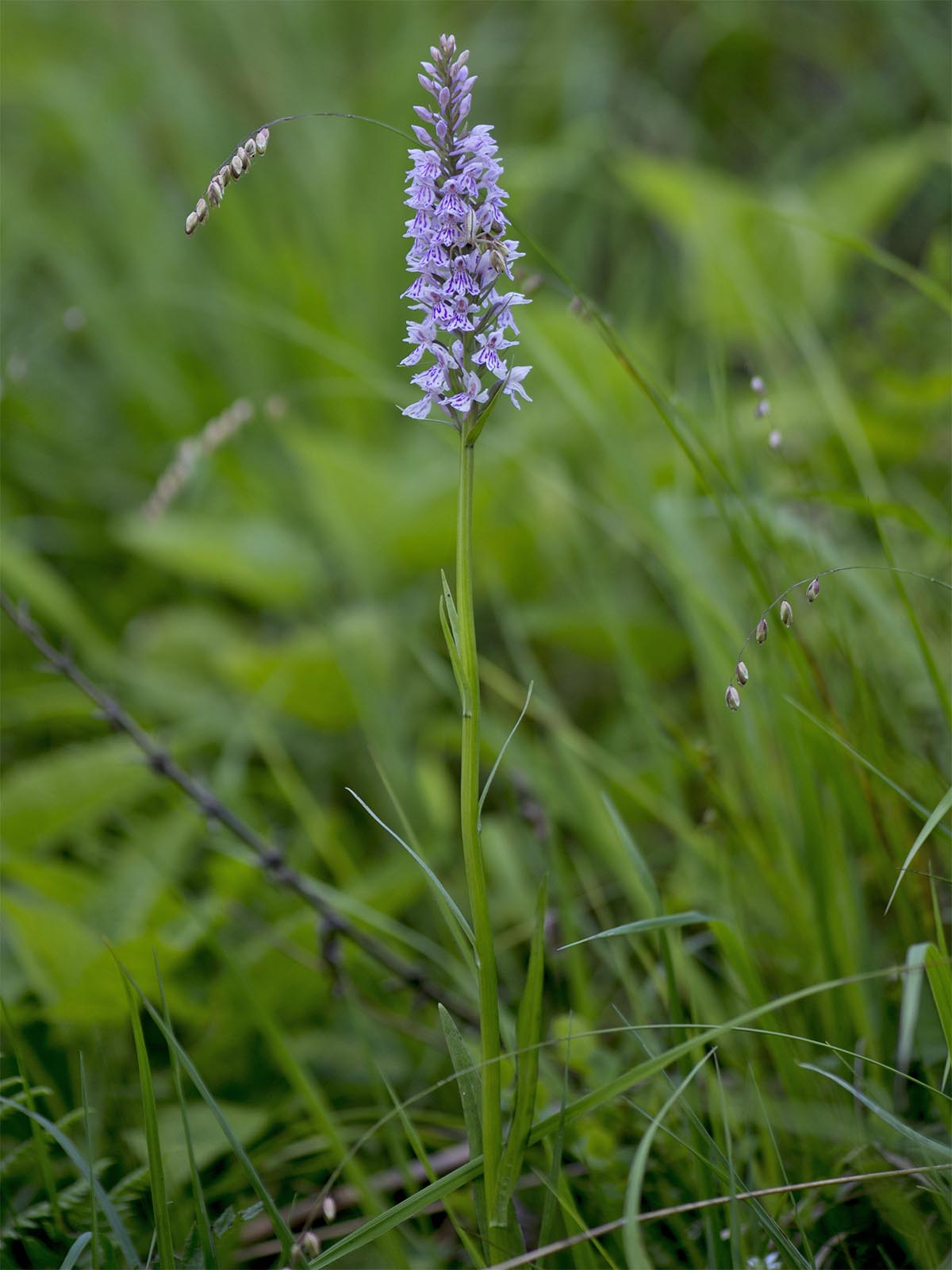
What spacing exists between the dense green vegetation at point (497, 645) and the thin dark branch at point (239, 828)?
0.04 metres

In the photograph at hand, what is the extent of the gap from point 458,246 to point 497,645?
1.65 m

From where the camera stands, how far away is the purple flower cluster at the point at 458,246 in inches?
35.1

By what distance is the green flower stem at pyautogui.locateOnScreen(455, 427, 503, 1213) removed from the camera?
91cm

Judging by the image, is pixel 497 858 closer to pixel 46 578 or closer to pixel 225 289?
pixel 46 578

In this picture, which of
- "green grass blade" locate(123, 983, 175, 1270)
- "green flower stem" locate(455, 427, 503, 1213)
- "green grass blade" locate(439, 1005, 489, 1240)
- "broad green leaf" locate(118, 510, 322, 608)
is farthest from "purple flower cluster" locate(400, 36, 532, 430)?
"broad green leaf" locate(118, 510, 322, 608)

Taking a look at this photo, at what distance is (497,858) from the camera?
1775 millimetres

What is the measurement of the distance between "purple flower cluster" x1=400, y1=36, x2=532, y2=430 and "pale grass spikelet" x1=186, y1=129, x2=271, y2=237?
144 mm

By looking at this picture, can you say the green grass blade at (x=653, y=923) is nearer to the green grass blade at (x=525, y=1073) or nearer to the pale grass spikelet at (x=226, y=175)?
the green grass blade at (x=525, y=1073)

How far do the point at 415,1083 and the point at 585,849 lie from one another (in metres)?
0.60

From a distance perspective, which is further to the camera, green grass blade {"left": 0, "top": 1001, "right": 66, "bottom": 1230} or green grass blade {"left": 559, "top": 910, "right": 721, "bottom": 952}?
green grass blade {"left": 0, "top": 1001, "right": 66, "bottom": 1230}

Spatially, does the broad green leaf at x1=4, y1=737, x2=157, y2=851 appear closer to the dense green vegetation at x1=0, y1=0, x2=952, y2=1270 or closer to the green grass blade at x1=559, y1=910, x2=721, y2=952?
the dense green vegetation at x1=0, y1=0, x2=952, y2=1270

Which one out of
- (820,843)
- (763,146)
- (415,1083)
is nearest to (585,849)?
(415,1083)

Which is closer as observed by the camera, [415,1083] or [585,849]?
[415,1083]

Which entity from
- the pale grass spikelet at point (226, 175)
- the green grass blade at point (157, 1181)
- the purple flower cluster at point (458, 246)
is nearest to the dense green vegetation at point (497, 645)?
the green grass blade at point (157, 1181)
